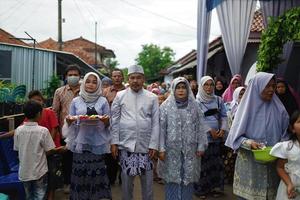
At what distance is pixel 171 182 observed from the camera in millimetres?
4461

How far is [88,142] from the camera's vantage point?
4.51 meters

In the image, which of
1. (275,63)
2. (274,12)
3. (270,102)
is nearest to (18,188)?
(270,102)

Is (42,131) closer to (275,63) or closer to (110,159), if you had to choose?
(110,159)

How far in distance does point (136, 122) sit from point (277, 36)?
7.98ft

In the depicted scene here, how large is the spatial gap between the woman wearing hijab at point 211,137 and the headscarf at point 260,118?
1.82m

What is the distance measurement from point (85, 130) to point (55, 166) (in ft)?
2.23

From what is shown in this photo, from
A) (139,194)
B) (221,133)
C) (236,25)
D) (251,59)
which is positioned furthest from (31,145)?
(251,59)

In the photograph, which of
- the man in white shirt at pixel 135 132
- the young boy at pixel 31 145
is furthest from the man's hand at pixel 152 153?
the young boy at pixel 31 145

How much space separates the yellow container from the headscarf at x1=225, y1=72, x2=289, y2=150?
0.82 ft

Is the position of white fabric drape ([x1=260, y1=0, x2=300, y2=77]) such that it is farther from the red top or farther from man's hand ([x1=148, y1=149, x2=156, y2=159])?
the red top

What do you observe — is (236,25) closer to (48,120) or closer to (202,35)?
(202,35)

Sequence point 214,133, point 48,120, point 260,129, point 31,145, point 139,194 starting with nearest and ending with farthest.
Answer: point 260,129 → point 31,145 → point 48,120 → point 214,133 → point 139,194

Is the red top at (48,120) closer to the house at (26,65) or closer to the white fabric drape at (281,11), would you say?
the white fabric drape at (281,11)

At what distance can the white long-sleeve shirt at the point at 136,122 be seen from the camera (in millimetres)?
4355
